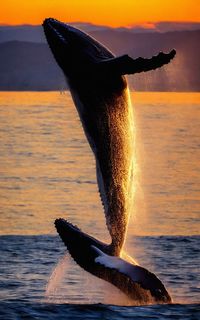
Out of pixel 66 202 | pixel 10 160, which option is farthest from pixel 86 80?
pixel 10 160

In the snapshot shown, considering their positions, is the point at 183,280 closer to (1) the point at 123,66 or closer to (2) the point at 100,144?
(2) the point at 100,144

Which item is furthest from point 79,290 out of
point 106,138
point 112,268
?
point 106,138

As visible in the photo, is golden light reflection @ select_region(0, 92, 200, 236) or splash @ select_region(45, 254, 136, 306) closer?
splash @ select_region(45, 254, 136, 306)

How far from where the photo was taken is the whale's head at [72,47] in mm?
19344

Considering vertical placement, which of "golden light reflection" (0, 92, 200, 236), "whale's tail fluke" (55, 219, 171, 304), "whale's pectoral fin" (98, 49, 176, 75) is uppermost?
"whale's pectoral fin" (98, 49, 176, 75)

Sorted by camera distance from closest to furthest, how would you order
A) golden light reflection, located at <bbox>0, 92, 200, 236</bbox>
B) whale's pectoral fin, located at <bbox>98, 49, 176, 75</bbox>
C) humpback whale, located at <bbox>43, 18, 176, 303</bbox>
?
whale's pectoral fin, located at <bbox>98, 49, 176, 75</bbox>
humpback whale, located at <bbox>43, 18, 176, 303</bbox>
golden light reflection, located at <bbox>0, 92, 200, 236</bbox>

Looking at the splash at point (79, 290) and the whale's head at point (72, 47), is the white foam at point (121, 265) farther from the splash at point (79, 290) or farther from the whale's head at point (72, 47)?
the whale's head at point (72, 47)

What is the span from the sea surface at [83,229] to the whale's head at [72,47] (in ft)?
2.06

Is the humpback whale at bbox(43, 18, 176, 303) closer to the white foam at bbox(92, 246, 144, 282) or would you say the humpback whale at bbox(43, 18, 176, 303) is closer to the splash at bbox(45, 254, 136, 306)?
the white foam at bbox(92, 246, 144, 282)

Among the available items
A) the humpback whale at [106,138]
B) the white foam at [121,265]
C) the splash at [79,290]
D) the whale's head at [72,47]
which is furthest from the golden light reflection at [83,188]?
the splash at [79,290]

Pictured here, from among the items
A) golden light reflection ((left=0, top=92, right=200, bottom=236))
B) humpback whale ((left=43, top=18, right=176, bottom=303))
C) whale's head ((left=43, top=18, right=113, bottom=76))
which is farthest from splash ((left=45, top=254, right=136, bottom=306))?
whale's head ((left=43, top=18, right=113, bottom=76))

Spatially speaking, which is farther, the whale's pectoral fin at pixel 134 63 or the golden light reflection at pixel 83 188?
the golden light reflection at pixel 83 188

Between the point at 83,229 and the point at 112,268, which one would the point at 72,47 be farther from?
the point at 83,229

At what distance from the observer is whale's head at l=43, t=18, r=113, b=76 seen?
1934cm
